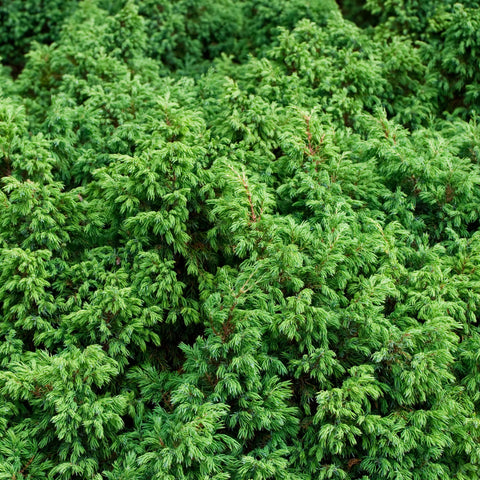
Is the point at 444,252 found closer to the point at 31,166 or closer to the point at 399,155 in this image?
the point at 399,155

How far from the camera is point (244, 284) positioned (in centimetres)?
359

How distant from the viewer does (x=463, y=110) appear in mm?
5676

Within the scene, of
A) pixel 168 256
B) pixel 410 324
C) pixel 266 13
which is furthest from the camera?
pixel 266 13

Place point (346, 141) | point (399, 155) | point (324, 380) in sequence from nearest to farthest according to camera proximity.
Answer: point (324, 380) < point (399, 155) < point (346, 141)

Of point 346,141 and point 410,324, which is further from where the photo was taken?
point 346,141

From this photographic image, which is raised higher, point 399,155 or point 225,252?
point 399,155

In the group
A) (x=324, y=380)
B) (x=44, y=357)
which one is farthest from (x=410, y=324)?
(x=44, y=357)

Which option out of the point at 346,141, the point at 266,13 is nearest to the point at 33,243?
the point at 346,141

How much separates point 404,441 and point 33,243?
3.20 m

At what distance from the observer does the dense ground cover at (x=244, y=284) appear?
3.32 metres

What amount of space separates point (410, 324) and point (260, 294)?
1160mm

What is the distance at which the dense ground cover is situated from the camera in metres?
3.32

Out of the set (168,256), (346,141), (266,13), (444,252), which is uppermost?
(266,13)

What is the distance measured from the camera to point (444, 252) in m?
4.23
